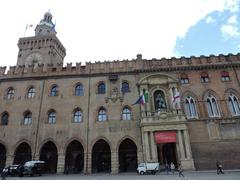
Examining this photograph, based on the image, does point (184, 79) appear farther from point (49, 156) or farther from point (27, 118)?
point (27, 118)

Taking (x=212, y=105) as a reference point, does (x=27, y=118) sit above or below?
below

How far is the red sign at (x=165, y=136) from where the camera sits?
2238cm

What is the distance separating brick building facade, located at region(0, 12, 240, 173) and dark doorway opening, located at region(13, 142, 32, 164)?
0.12 m

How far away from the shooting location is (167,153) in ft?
80.2

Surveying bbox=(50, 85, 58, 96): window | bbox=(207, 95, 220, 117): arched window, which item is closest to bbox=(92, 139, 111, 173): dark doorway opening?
bbox=(50, 85, 58, 96): window

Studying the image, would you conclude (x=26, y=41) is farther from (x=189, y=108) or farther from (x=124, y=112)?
(x=189, y=108)

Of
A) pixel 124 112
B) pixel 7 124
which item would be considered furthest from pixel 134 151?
pixel 7 124

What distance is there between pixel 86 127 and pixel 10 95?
12.3m

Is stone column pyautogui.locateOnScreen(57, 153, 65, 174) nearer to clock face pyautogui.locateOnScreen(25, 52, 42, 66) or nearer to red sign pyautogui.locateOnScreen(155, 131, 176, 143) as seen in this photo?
red sign pyautogui.locateOnScreen(155, 131, 176, 143)

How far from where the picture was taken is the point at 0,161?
26125mm

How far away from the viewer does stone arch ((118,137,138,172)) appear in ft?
83.1

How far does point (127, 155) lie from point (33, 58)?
26549 millimetres

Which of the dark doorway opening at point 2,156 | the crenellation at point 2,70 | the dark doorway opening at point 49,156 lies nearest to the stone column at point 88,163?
the dark doorway opening at point 49,156

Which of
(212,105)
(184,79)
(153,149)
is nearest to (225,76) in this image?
(212,105)
